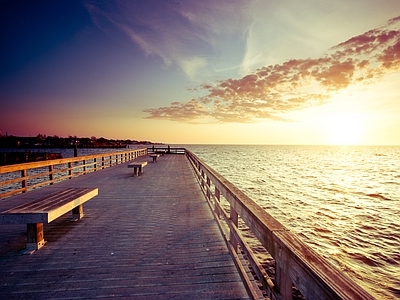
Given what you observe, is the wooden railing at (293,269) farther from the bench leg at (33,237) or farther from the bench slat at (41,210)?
the bench leg at (33,237)

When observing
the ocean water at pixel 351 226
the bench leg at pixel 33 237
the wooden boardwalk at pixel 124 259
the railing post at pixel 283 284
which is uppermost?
the railing post at pixel 283 284

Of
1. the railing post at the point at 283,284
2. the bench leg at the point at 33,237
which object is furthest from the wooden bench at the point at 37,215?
the railing post at the point at 283,284

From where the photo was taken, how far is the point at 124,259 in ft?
10.6

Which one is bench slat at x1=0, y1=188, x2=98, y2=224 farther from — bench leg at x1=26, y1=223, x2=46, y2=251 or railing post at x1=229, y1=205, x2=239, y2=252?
railing post at x1=229, y1=205, x2=239, y2=252

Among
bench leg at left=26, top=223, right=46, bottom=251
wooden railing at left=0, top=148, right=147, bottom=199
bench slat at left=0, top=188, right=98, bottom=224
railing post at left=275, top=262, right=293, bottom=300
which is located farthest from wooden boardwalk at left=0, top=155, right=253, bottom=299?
wooden railing at left=0, top=148, right=147, bottom=199

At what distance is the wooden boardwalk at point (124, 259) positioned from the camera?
8.25 feet

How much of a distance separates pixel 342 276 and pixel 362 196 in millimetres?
20961

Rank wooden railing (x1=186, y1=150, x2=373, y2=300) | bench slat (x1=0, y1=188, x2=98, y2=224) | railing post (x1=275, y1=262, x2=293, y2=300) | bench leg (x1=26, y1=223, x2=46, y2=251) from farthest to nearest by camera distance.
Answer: bench leg (x1=26, y1=223, x2=46, y2=251), bench slat (x1=0, y1=188, x2=98, y2=224), railing post (x1=275, y1=262, x2=293, y2=300), wooden railing (x1=186, y1=150, x2=373, y2=300)

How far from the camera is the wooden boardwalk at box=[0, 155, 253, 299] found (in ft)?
8.25

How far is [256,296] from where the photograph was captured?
2.13 meters

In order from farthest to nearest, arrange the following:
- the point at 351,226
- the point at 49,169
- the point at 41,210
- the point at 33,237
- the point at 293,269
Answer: the point at 351,226
the point at 49,169
the point at 33,237
the point at 41,210
the point at 293,269

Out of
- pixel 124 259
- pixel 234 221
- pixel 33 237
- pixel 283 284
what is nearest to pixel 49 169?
pixel 33 237

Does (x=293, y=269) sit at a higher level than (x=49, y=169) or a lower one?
higher

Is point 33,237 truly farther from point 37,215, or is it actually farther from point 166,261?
point 166,261
